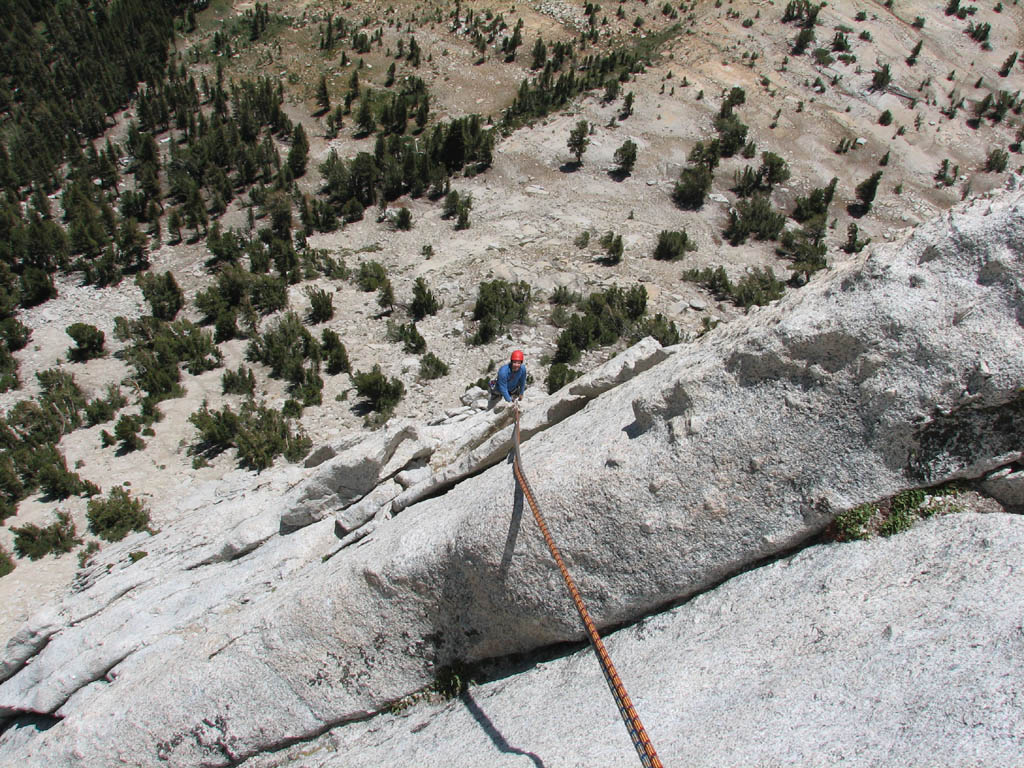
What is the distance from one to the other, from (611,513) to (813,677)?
4.91 ft

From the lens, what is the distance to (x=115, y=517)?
10164 mm

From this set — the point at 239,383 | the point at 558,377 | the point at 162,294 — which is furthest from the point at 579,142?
the point at 239,383

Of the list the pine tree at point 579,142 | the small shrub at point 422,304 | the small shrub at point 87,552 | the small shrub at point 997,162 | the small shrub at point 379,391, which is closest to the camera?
the small shrub at point 87,552

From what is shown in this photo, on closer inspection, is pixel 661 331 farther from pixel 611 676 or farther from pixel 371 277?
pixel 611 676

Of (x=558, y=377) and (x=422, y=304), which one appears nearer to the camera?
(x=558, y=377)

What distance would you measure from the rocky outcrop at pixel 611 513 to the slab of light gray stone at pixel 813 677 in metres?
0.29

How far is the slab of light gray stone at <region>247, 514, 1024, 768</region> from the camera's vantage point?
8.25ft

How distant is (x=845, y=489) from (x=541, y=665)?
2.45 m

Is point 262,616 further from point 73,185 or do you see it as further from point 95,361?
point 73,185

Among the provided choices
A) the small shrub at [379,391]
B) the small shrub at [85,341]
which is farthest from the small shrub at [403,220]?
the small shrub at [85,341]

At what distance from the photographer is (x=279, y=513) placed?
25.8 ft

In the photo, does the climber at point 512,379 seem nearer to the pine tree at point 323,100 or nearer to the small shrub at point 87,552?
the small shrub at point 87,552

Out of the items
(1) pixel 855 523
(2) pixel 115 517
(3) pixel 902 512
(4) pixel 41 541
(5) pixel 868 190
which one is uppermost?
(3) pixel 902 512

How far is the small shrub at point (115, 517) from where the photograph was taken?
33.0 ft
